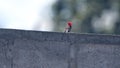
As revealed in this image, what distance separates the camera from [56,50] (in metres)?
11.6

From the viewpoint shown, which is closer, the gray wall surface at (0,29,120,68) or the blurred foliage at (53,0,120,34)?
the gray wall surface at (0,29,120,68)

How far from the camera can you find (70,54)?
38.1ft

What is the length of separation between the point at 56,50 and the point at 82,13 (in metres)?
19.6

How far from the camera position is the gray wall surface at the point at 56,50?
11469 mm

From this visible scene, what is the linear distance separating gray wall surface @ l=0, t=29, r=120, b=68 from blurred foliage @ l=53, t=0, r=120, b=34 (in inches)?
675

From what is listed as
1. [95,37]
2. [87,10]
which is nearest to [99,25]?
[87,10]

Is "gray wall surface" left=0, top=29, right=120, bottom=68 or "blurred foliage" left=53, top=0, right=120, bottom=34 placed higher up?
"blurred foliage" left=53, top=0, right=120, bottom=34

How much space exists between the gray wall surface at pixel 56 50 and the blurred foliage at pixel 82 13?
56.2ft

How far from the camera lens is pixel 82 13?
1225 inches

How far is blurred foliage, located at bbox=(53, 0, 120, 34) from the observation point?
2992cm

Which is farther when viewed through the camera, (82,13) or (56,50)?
(82,13)

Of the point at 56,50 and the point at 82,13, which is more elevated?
the point at 82,13

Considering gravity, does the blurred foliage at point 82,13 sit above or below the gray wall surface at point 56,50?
above

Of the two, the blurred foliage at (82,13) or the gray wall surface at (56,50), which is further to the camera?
the blurred foliage at (82,13)
